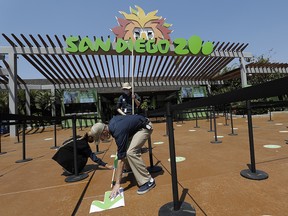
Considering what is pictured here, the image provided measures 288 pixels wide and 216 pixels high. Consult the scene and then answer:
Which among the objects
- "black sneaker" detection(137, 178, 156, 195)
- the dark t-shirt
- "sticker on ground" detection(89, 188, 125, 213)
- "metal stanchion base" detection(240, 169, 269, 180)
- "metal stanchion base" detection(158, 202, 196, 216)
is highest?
the dark t-shirt

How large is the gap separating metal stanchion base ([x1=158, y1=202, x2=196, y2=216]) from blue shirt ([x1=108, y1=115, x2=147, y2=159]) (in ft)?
2.51

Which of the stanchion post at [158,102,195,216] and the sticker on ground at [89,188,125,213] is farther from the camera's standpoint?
the sticker on ground at [89,188,125,213]

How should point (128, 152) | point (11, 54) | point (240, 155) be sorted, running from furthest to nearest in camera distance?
point (11, 54)
point (240, 155)
point (128, 152)

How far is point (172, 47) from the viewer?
1165 cm

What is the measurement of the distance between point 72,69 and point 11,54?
3.69m

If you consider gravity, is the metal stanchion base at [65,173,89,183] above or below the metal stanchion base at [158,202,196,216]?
below

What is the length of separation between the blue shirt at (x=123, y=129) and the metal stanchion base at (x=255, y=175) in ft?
5.25

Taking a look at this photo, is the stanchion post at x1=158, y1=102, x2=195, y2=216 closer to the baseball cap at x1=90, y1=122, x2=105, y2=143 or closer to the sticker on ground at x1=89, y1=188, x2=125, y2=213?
the sticker on ground at x1=89, y1=188, x2=125, y2=213

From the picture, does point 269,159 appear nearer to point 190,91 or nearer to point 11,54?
point 11,54

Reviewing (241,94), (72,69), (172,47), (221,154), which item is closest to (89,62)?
(72,69)

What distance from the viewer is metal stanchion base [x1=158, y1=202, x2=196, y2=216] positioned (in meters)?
1.93

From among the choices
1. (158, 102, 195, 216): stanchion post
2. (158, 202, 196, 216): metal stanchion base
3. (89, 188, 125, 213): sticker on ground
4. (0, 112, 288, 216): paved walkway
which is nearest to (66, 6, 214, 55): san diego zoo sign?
(0, 112, 288, 216): paved walkway

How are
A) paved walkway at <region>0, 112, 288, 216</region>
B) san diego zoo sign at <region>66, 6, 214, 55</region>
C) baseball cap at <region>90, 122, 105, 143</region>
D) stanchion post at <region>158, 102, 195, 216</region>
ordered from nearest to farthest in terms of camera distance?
stanchion post at <region>158, 102, 195, 216</region>
paved walkway at <region>0, 112, 288, 216</region>
baseball cap at <region>90, 122, 105, 143</region>
san diego zoo sign at <region>66, 6, 214, 55</region>

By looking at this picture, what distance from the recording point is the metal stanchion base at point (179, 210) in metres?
1.93
